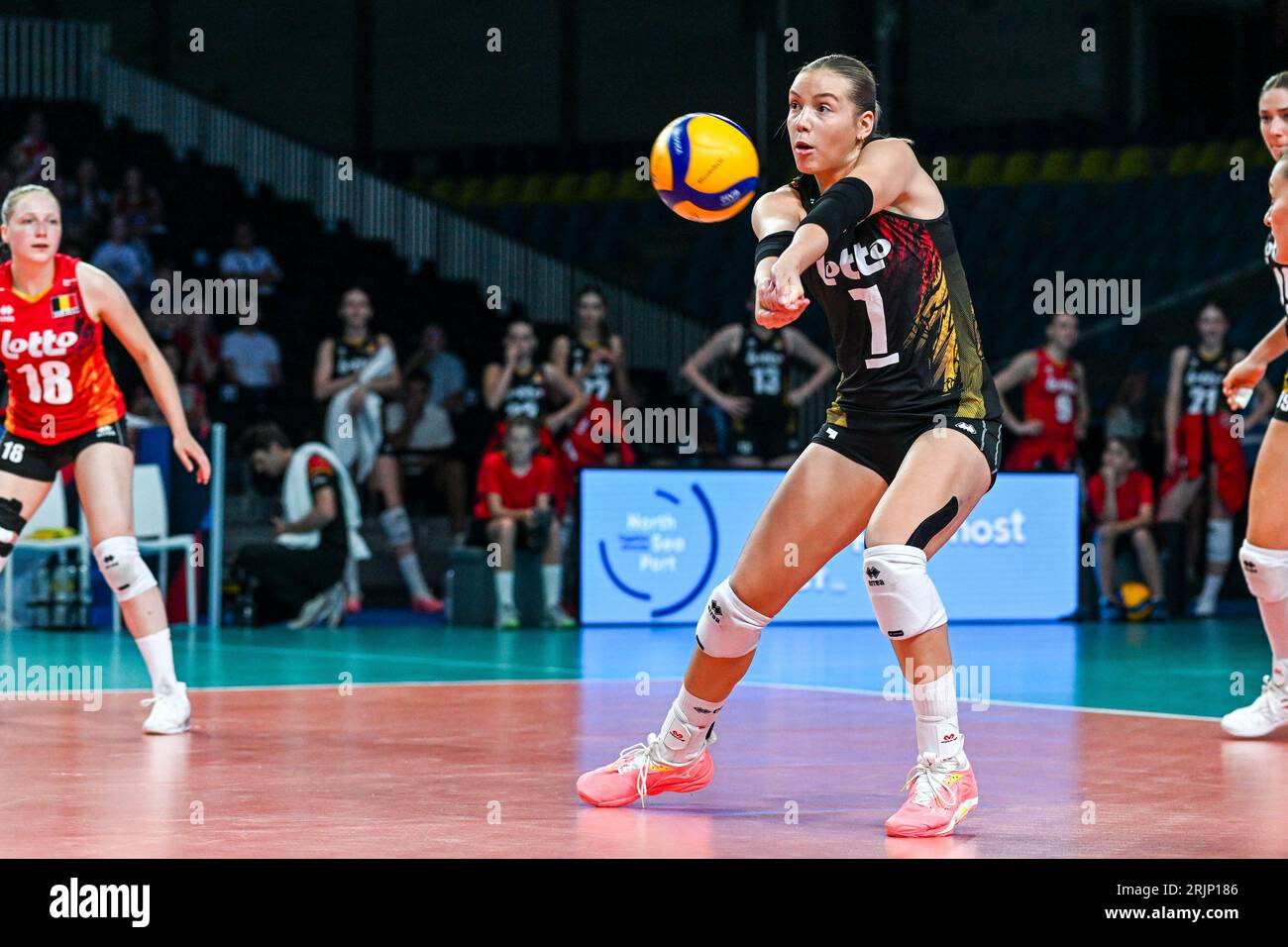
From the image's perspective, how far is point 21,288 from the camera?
286 inches

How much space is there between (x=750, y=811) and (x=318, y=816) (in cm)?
122

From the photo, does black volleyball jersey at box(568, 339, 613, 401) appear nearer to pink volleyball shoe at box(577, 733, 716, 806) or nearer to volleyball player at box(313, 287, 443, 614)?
volleyball player at box(313, 287, 443, 614)

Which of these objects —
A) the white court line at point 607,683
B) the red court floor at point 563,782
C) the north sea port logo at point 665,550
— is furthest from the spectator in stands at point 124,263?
the red court floor at point 563,782

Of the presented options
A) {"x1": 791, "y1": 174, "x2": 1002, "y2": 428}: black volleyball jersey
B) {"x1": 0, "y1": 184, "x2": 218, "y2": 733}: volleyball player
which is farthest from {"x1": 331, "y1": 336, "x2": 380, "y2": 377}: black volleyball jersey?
{"x1": 791, "y1": 174, "x2": 1002, "y2": 428}: black volleyball jersey

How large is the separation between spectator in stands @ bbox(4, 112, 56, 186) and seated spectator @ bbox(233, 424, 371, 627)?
6.14 m

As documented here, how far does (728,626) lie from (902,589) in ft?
2.08

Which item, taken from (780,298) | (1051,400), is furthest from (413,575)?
(780,298)

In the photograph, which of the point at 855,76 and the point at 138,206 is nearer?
the point at 855,76

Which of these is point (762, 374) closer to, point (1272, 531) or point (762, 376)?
point (762, 376)

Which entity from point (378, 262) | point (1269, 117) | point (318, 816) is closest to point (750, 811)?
point (318, 816)

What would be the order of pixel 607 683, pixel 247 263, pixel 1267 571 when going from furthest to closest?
1. pixel 247 263
2. pixel 607 683
3. pixel 1267 571

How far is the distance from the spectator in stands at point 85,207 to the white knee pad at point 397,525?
507cm

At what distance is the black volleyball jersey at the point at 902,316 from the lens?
5.12 meters

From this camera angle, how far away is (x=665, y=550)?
488 inches
